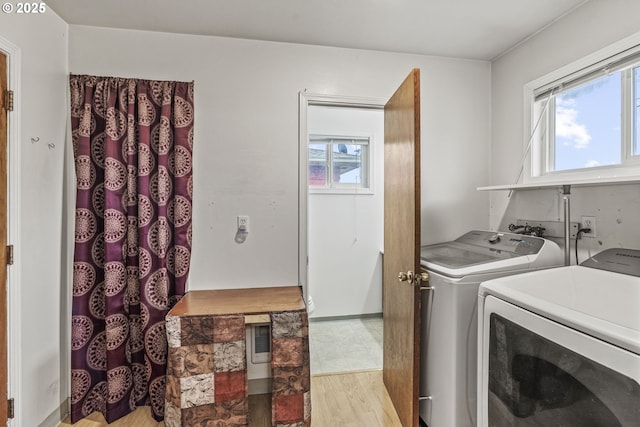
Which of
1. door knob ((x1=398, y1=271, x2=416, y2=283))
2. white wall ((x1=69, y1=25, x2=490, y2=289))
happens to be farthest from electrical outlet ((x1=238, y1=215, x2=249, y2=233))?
door knob ((x1=398, y1=271, x2=416, y2=283))

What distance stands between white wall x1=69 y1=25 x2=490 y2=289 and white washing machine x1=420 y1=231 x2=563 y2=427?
3.13 ft

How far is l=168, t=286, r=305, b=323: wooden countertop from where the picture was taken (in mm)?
1619

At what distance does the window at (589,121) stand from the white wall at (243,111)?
0.99m

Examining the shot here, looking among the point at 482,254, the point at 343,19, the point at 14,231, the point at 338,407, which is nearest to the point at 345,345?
the point at 338,407

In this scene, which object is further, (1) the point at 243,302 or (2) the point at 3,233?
(1) the point at 243,302

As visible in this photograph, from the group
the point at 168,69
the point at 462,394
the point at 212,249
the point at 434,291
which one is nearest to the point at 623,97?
the point at 434,291

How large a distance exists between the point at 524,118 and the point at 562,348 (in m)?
1.72

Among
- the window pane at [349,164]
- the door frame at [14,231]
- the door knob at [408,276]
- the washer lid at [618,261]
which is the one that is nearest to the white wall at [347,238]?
the window pane at [349,164]

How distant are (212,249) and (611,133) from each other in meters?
2.43

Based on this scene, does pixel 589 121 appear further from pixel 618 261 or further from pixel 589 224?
pixel 618 261

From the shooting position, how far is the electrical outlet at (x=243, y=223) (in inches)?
80.2

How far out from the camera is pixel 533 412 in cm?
98

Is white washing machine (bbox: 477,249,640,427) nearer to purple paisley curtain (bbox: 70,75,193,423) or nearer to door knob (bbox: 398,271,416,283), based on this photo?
door knob (bbox: 398,271,416,283)

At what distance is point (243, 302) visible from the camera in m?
1.77
